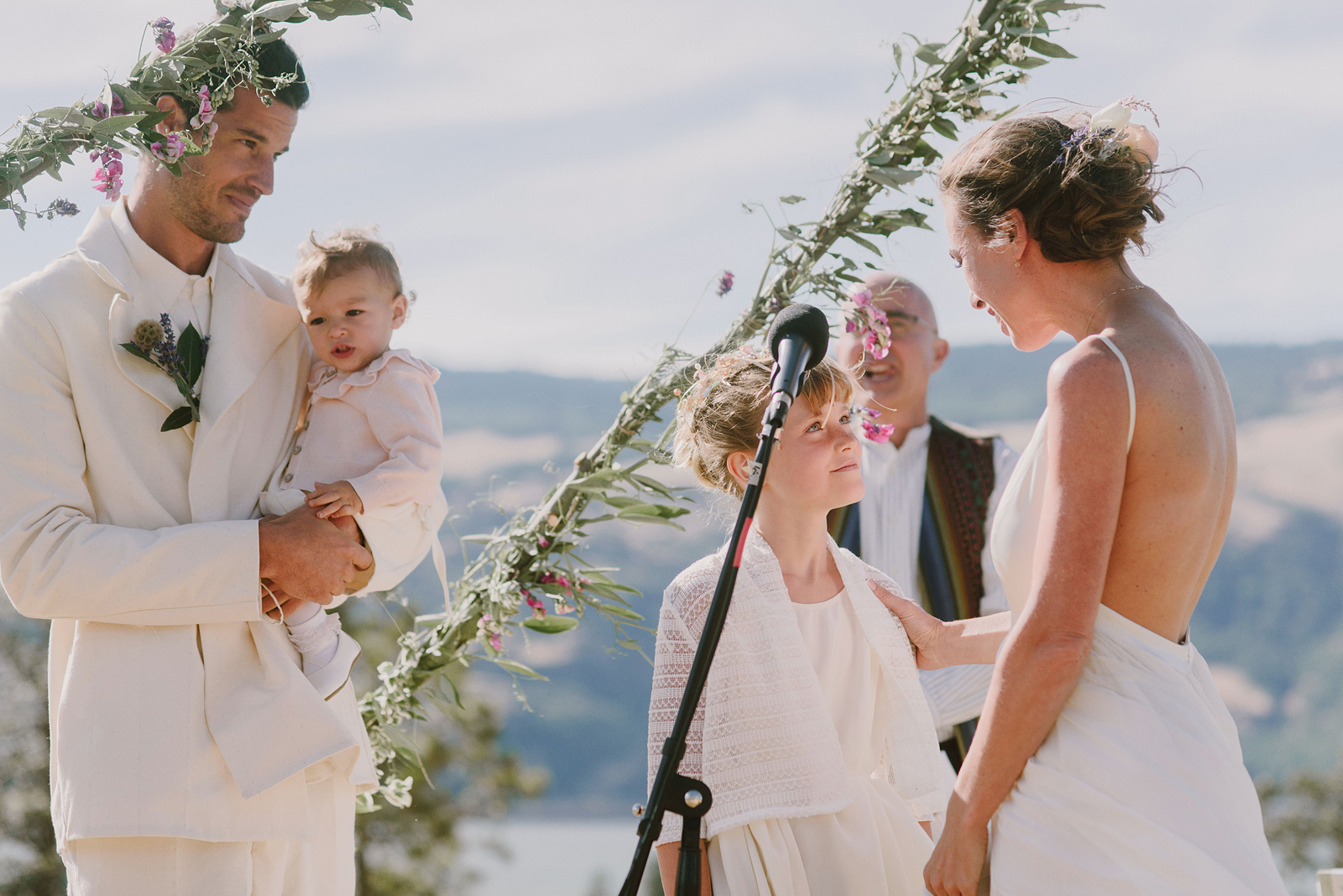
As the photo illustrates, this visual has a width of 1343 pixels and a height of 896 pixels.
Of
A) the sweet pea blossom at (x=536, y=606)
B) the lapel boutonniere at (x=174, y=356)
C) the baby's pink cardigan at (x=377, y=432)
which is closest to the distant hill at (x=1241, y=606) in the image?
the sweet pea blossom at (x=536, y=606)

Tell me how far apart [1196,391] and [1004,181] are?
1.81 feet

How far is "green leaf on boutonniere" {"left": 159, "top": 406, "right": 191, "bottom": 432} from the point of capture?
2711mm

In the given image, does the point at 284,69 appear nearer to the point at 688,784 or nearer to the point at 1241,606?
the point at 688,784

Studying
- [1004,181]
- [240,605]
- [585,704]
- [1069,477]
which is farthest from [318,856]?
[585,704]

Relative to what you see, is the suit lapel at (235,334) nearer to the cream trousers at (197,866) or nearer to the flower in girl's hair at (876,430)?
the cream trousers at (197,866)

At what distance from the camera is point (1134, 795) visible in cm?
204

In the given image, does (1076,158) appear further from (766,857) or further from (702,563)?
(766,857)

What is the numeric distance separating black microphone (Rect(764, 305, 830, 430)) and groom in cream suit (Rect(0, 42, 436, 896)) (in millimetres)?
1225

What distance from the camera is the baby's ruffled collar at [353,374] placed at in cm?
310

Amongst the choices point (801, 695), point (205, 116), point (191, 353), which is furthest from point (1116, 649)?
point (205, 116)

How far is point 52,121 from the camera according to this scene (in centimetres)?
251

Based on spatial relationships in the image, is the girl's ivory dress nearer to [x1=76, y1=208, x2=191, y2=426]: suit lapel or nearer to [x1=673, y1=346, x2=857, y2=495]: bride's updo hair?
[x1=673, y1=346, x2=857, y2=495]: bride's updo hair

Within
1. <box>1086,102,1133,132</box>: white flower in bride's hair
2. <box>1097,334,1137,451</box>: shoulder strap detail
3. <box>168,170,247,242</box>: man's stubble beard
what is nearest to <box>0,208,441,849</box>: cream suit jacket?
<box>168,170,247,242</box>: man's stubble beard

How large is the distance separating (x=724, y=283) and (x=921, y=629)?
1.24 metres
